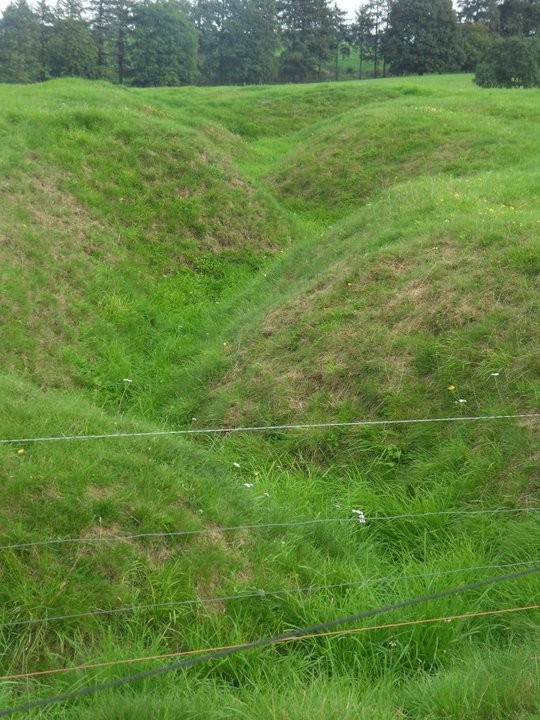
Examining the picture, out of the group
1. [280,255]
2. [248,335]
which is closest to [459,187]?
[280,255]

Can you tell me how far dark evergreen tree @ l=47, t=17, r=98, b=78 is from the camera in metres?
54.5

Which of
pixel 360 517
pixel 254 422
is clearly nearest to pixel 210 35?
pixel 254 422

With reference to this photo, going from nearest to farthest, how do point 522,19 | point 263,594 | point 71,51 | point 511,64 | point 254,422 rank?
point 263,594, point 254,422, point 511,64, point 71,51, point 522,19

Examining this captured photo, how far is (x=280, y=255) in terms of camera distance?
1330 centimetres

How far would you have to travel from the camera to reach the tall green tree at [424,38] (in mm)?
56094

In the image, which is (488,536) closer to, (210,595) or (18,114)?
(210,595)

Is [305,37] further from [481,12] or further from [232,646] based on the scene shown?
[232,646]

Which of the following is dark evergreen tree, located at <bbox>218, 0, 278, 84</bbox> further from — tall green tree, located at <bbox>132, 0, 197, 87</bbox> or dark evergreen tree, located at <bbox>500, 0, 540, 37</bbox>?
dark evergreen tree, located at <bbox>500, 0, 540, 37</bbox>

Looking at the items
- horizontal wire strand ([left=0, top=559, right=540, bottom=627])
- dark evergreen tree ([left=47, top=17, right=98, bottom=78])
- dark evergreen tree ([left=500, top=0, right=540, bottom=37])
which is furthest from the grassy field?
dark evergreen tree ([left=500, top=0, right=540, bottom=37])

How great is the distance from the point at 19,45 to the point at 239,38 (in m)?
20.1

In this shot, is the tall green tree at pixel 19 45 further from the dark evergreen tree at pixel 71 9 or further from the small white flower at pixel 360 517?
the small white flower at pixel 360 517

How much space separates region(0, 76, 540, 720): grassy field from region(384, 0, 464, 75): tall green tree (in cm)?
4702

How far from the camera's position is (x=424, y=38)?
56500 mm

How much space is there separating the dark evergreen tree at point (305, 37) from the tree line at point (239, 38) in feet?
0.31
